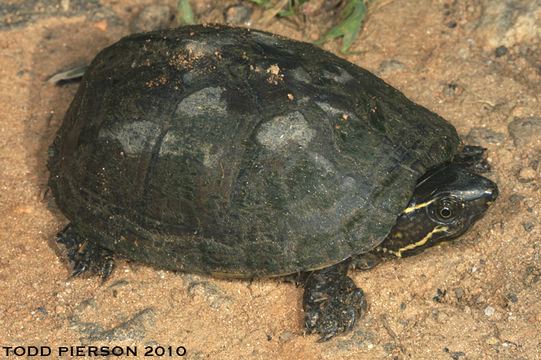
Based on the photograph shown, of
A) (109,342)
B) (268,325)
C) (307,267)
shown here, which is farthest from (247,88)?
(109,342)

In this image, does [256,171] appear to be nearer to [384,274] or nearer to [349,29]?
[384,274]

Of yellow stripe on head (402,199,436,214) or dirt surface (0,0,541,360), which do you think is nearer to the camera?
dirt surface (0,0,541,360)

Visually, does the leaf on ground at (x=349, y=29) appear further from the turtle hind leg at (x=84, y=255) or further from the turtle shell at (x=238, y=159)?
the turtle hind leg at (x=84, y=255)

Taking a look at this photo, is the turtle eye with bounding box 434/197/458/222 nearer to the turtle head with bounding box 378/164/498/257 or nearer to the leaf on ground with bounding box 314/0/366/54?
the turtle head with bounding box 378/164/498/257

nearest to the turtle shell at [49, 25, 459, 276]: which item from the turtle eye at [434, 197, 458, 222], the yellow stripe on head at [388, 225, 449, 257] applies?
the turtle eye at [434, 197, 458, 222]

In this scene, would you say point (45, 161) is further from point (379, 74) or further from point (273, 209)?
point (379, 74)

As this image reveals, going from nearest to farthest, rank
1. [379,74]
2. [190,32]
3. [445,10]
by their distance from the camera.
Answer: [190,32]
[379,74]
[445,10]

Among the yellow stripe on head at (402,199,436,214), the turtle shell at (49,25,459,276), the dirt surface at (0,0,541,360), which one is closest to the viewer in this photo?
the turtle shell at (49,25,459,276)
